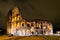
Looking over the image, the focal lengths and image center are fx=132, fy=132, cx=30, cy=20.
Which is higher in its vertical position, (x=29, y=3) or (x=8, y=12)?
(x=29, y=3)

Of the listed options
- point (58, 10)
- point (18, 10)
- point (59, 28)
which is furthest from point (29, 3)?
point (59, 28)

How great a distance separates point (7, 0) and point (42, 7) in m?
0.55

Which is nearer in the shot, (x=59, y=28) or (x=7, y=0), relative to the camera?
(x=7, y=0)

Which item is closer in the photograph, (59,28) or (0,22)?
(0,22)

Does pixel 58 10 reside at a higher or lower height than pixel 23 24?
higher

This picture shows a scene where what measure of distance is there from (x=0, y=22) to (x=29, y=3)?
53 centimetres

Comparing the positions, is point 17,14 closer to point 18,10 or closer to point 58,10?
point 18,10

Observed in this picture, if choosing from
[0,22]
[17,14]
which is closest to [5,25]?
[0,22]

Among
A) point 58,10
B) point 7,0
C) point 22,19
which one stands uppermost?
point 7,0

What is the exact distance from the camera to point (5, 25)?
6.64 feet

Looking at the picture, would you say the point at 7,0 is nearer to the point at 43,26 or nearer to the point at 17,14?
the point at 17,14

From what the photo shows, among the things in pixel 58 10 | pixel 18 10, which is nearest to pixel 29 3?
pixel 18 10

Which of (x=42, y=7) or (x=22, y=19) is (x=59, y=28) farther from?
(x=22, y=19)

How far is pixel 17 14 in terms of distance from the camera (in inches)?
81.7
